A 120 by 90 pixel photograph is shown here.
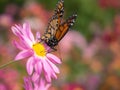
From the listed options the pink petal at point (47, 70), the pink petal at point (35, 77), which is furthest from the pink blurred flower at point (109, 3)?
the pink petal at point (35, 77)

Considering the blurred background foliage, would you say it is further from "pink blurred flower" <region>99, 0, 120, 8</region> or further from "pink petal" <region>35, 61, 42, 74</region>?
"pink petal" <region>35, 61, 42, 74</region>

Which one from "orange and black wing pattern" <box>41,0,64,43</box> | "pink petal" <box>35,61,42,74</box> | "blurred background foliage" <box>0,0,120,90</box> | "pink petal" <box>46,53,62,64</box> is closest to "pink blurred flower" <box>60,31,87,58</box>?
"blurred background foliage" <box>0,0,120,90</box>

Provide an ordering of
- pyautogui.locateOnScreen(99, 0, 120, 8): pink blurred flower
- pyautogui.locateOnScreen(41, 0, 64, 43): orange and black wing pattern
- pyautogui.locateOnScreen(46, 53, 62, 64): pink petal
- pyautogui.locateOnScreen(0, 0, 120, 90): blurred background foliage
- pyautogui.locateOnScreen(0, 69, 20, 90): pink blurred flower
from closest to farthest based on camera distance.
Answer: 1. pyautogui.locateOnScreen(46, 53, 62, 64): pink petal
2. pyautogui.locateOnScreen(41, 0, 64, 43): orange and black wing pattern
3. pyautogui.locateOnScreen(0, 69, 20, 90): pink blurred flower
4. pyautogui.locateOnScreen(0, 0, 120, 90): blurred background foliage
5. pyautogui.locateOnScreen(99, 0, 120, 8): pink blurred flower

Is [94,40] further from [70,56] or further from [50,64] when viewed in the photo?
[50,64]

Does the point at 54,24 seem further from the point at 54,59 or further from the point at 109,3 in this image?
the point at 109,3

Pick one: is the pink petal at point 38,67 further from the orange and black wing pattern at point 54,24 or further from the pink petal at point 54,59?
the orange and black wing pattern at point 54,24

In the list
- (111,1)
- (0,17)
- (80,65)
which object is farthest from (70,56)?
(111,1)

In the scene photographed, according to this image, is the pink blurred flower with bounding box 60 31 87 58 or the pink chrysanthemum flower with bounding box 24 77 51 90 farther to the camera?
the pink blurred flower with bounding box 60 31 87 58
